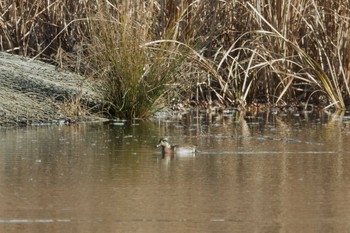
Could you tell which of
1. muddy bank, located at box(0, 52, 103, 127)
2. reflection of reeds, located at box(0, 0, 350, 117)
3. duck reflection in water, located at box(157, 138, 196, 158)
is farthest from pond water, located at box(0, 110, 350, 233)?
reflection of reeds, located at box(0, 0, 350, 117)

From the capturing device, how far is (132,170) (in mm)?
7773

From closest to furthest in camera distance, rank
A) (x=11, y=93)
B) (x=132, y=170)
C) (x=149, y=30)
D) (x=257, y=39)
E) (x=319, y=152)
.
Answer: (x=132, y=170), (x=319, y=152), (x=11, y=93), (x=149, y=30), (x=257, y=39)

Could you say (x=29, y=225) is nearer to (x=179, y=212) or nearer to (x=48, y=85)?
(x=179, y=212)

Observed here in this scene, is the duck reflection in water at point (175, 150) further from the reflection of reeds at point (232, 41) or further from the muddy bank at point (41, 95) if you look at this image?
the reflection of reeds at point (232, 41)

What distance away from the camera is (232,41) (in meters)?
14.0

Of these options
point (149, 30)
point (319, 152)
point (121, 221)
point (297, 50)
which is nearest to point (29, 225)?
point (121, 221)

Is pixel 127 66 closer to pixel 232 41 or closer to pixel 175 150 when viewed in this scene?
pixel 232 41

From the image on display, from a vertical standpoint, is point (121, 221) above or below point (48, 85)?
below

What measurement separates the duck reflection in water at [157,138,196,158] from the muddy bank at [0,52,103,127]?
2485mm

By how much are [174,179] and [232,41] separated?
6.82 m

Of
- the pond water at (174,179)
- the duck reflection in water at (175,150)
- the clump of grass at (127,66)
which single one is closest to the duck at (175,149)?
the duck reflection in water at (175,150)

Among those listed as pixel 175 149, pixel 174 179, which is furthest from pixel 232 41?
pixel 174 179

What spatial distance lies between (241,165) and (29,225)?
2.62 m

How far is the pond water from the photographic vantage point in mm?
5891
